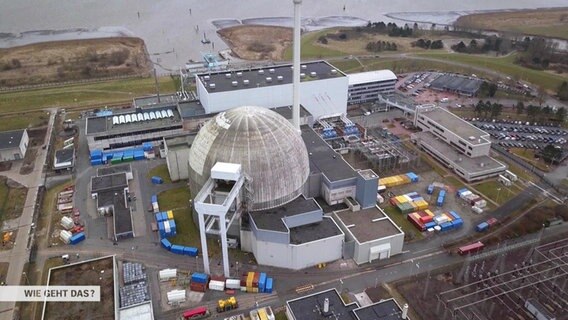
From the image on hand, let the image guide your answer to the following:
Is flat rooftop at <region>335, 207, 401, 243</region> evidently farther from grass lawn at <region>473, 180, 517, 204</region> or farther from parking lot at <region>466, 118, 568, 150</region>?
parking lot at <region>466, 118, 568, 150</region>


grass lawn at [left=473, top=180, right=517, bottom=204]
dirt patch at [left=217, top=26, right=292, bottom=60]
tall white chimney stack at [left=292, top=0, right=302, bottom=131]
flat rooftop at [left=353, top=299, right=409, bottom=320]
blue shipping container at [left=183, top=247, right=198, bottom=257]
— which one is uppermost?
tall white chimney stack at [left=292, top=0, right=302, bottom=131]

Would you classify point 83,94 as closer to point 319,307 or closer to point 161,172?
point 161,172

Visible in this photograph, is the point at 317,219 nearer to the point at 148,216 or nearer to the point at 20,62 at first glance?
the point at 148,216

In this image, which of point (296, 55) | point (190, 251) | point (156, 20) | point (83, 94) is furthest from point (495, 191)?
point (156, 20)

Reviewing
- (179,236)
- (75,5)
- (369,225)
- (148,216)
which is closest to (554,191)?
(369,225)
